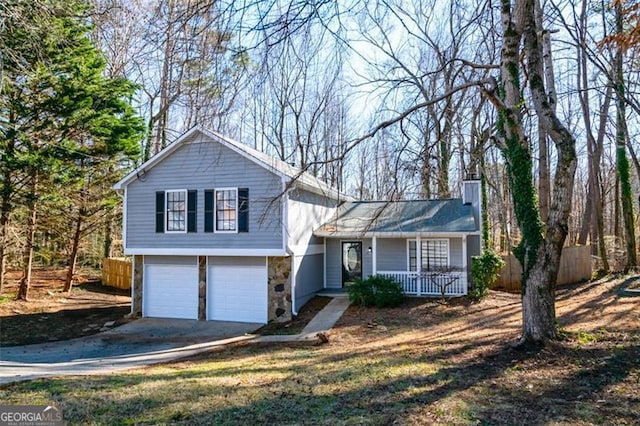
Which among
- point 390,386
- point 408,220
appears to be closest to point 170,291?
point 408,220

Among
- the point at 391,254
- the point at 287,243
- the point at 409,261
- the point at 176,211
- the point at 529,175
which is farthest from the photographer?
the point at 391,254

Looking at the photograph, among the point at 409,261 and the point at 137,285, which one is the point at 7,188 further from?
the point at 409,261

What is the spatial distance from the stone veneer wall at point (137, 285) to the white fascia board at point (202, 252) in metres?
0.64

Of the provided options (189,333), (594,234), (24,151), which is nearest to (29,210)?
(24,151)

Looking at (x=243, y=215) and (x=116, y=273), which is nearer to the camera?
(x=243, y=215)

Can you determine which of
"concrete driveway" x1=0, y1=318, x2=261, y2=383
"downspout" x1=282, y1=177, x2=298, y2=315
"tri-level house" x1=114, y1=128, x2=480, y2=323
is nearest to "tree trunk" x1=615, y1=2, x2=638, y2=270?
"tri-level house" x1=114, y1=128, x2=480, y2=323

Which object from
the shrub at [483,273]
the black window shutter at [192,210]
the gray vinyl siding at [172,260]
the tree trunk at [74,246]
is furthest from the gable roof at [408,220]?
the tree trunk at [74,246]

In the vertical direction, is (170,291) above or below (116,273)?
below

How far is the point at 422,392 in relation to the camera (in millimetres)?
5145

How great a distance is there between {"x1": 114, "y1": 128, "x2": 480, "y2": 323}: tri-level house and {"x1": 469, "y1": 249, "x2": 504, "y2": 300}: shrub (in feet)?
1.44

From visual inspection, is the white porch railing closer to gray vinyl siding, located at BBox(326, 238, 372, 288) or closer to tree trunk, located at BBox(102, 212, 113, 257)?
gray vinyl siding, located at BBox(326, 238, 372, 288)

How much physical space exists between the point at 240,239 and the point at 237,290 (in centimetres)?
182

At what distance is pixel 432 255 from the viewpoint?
51.3 ft

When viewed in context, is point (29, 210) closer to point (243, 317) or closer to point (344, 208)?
point (243, 317)
